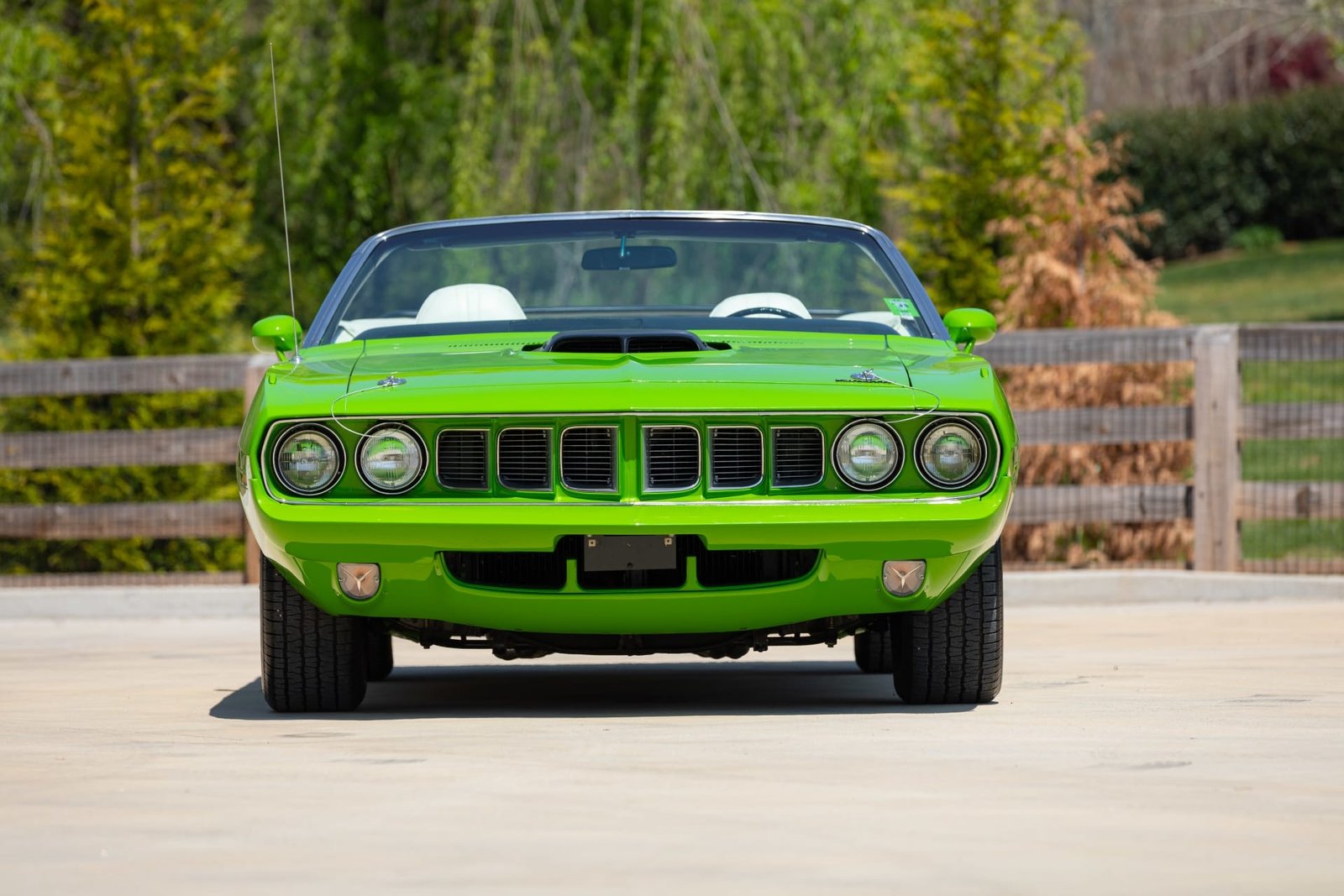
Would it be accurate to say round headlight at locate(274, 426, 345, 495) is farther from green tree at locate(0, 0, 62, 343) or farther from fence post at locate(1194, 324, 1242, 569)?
green tree at locate(0, 0, 62, 343)

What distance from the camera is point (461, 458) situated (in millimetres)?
5520

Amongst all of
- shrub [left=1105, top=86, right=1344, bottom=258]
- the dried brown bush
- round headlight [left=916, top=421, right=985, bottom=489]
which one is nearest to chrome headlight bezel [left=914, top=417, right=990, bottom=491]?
round headlight [left=916, top=421, right=985, bottom=489]

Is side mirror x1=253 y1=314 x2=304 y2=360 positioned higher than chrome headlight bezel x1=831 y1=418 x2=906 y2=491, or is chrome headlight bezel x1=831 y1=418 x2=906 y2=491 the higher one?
side mirror x1=253 y1=314 x2=304 y2=360

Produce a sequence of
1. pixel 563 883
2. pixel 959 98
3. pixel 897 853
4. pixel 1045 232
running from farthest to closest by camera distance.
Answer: pixel 959 98 < pixel 1045 232 < pixel 897 853 < pixel 563 883

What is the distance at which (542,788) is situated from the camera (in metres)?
4.51

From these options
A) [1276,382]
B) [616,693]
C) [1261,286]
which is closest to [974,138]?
[1276,382]

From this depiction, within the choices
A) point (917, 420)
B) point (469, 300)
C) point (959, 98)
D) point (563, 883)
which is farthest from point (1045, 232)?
point (563, 883)

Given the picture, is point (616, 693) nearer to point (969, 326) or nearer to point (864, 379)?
point (969, 326)

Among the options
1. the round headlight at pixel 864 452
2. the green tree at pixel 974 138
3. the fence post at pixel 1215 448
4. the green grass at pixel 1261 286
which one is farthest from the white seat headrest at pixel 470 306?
the green grass at pixel 1261 286

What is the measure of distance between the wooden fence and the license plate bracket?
587 centimetres

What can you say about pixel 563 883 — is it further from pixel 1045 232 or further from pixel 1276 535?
pixel 1276 535

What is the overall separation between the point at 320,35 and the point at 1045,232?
537 cm

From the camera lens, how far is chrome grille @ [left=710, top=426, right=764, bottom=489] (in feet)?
17.9

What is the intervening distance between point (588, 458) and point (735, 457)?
14.8 inches
